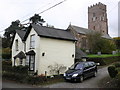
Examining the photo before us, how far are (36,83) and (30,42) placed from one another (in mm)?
8810

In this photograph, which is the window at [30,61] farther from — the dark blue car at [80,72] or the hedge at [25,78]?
the dark blue car at [80,72]

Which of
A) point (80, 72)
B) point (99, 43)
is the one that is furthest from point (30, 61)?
point (99, 43)

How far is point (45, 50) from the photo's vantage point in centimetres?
1936

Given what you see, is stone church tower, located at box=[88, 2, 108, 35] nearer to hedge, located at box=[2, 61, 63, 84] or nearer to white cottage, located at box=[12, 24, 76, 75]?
white cottage, located at box=[12, 24, 76, 75]

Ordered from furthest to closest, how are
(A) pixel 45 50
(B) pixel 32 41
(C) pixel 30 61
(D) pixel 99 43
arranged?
(D) pixel 99 43 < (B) pixel 32 41 < (C) pixel 30 61 < (A) pixel 45 50

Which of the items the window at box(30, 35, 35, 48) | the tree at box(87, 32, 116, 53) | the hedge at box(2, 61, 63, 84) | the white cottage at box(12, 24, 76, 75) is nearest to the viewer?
the hedge at box(2, 61, 63, 84)

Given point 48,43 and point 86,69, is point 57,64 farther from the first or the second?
point 86,69

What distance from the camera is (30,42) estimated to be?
2106cm

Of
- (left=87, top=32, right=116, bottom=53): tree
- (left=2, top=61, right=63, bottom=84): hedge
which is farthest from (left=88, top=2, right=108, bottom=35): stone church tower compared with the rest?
(left=2, top=61, right=63, bottom=84): hedge

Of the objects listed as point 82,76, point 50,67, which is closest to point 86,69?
point 82,76

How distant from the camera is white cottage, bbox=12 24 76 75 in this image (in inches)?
750

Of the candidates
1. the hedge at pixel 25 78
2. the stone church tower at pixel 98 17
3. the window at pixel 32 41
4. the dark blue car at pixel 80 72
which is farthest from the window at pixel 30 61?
the stone church tower at pixel 98 17

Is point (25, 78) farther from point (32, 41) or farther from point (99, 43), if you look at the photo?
point (99, 43)

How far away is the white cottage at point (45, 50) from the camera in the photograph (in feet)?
62.5
